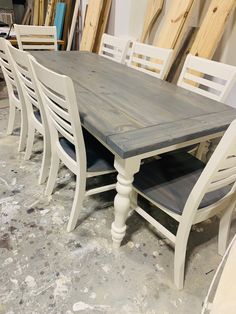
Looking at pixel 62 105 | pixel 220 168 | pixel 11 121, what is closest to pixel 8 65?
pixel 11 121

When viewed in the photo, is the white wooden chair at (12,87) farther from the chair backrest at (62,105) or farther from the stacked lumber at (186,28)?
the stacked lumber at (186,28)

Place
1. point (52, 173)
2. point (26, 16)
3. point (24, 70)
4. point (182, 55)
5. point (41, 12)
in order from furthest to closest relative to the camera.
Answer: point (26, 16)
point (41, 12)
point (182, 55)
point (52, 173)
point (24, 70)

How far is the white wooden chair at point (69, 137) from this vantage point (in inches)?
41.8

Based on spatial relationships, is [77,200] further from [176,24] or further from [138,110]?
[176,24]

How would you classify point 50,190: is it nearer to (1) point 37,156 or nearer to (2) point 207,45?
(1) point 37,156

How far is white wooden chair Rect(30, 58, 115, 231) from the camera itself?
106 centimetres

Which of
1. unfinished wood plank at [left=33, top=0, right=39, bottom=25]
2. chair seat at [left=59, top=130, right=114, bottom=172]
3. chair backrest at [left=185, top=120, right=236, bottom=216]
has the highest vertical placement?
unfinished wood plank at [left=33, top=0, right=39, bottom=25]

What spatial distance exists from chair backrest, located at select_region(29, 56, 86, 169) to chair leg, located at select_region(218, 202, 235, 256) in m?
0.80

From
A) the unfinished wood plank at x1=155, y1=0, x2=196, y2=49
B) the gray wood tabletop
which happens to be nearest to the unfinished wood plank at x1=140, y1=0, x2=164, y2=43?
the unfinished wood plank at x1=155, y1=0, x2=196, y2=49

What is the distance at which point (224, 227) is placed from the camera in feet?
4.56

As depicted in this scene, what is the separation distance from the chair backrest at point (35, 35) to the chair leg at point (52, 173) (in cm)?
161

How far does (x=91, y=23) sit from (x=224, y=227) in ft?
8.92

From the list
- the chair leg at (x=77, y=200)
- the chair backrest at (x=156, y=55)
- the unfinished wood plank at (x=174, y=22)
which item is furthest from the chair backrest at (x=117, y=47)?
the chair leg at (x=77, y=200)

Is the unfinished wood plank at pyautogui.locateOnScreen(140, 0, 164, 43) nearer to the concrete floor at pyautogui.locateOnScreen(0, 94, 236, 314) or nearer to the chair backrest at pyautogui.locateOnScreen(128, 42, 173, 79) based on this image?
the chair backrest at pyautogui.locateOnScreen(128, 42, 173, 79)
